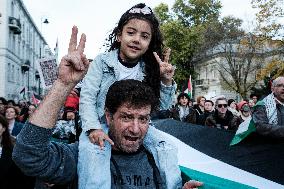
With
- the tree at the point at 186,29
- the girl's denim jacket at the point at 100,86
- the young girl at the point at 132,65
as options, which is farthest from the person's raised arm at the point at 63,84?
the tree at the point at 186,29

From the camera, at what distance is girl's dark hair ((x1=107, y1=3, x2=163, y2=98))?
3322 mm

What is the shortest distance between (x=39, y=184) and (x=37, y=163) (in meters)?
0.45

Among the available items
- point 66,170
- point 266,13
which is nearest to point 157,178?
point 66,170

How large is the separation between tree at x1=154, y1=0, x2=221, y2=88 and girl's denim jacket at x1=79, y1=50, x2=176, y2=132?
40106 millimetres

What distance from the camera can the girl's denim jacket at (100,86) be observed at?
320 centimetres

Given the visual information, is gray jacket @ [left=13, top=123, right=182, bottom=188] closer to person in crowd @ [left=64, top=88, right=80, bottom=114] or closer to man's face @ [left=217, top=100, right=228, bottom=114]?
person in crowd @ [left=64, top=88, right=80, bottom=114]

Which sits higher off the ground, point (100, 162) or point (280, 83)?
point (280, 83)

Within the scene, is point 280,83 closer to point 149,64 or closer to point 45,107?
point 149,64

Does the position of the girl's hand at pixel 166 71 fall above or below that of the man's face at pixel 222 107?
above

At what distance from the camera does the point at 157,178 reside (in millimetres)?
2402

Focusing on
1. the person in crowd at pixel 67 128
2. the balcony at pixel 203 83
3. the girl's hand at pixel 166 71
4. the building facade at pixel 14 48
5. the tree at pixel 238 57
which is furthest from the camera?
the balcony at pixel 203 83

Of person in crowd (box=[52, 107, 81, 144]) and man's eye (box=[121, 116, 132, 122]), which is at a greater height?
man's eye (box=[121, 116, 132, 122])

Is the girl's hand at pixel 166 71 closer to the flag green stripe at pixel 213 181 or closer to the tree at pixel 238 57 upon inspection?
the flag green stripe at pixel 213 181

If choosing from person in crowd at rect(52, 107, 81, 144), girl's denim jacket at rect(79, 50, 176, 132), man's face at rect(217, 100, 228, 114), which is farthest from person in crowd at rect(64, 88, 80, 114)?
girl's denim jacket at rect(79, 50, 176, 132)
